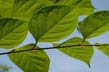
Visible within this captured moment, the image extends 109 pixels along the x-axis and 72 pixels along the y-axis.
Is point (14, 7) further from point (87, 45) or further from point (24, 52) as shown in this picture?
point (87, 45)

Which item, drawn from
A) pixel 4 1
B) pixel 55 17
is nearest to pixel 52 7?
pixel 55 17

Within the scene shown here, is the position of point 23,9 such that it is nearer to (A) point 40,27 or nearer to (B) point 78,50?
(A) point 40,27

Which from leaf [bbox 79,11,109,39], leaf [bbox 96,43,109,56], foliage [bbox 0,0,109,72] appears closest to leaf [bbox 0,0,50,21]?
foliage [bbox 0,0,109,72]

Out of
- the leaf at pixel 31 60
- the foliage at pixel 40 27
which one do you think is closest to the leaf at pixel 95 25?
Answer: the foliage at pixel 40 27

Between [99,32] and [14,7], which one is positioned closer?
[14,7]

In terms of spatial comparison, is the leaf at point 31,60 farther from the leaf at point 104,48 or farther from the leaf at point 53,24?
the leaf at point 104,48

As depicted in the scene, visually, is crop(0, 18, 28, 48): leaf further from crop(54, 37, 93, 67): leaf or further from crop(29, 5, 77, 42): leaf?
crop(54, 37, 93, 67): leaf
